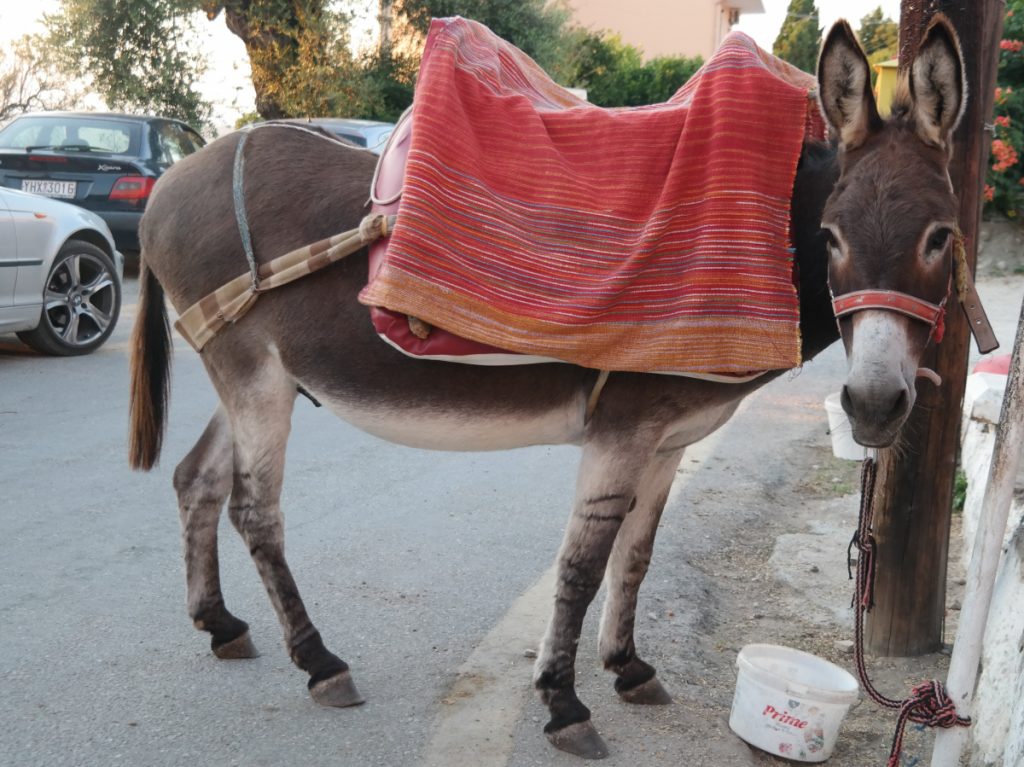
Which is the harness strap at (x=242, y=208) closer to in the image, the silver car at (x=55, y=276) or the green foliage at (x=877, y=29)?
the silver car at (x=55, y=276)

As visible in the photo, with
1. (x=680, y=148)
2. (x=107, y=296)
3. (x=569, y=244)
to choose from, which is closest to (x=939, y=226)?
(x=680, y=148)

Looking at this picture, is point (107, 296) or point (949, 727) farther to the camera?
point (107, 296)

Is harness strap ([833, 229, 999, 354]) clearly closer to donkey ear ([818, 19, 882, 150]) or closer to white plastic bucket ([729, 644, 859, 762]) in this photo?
donkey ear ([818, 19, 882, 150])

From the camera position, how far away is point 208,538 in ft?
11.2

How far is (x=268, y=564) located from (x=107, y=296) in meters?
5.44

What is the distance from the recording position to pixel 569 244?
2.76m

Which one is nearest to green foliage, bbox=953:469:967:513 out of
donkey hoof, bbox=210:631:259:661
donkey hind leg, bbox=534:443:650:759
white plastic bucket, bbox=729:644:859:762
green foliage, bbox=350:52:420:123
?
white plastic bucket, bbox=729:644:859:762

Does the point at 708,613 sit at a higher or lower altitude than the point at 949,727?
lower

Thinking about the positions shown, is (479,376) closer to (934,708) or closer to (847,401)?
(847,401)

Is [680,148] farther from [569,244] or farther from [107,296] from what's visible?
[107,296]

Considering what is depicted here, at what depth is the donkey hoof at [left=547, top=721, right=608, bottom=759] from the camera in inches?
115

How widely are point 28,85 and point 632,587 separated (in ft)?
77.2

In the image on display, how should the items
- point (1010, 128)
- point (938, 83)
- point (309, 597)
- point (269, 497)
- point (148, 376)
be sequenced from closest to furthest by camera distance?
point (938, 83)
point (269, 497)
point (148, 376)
point (309, 597)
point (1010, 128)

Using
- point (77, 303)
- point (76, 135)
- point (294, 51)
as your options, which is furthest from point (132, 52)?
point (77, 303)
